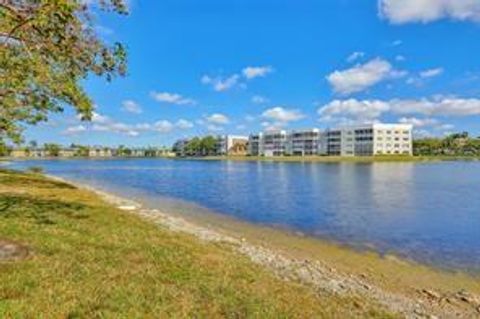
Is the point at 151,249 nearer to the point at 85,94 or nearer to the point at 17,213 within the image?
the point at 85,94

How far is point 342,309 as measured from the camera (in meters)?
8.98

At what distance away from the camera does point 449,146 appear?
196750 millimetres

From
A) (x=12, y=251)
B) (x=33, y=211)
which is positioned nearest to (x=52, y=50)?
(x=12, y=251)

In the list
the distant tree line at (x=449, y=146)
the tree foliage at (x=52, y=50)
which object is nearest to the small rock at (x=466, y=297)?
the tree foliage at (x=52, y=50)

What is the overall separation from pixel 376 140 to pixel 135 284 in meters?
185

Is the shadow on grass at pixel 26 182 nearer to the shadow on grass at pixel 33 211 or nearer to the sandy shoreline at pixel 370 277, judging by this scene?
the shadow on grass at pixel 33 211

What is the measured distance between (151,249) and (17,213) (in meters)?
6.73

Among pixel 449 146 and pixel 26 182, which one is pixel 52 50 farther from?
pixel 449 146

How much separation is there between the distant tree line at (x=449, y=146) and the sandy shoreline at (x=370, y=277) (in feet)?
638

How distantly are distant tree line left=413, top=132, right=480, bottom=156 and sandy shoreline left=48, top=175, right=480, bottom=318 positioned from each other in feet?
638

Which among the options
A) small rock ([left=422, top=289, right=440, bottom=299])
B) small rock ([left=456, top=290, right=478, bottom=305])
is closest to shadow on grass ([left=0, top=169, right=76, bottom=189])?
small rock ([left=422, top=289, right=440, bottom=299])

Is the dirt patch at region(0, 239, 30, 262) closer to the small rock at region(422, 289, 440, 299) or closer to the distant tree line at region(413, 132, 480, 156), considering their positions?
the small rock at region(422, 289, 440, 299)

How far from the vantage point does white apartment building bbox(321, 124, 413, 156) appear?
184m

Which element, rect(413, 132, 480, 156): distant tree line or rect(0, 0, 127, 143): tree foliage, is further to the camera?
rect(413, 132, 480, 156): distant tree line
